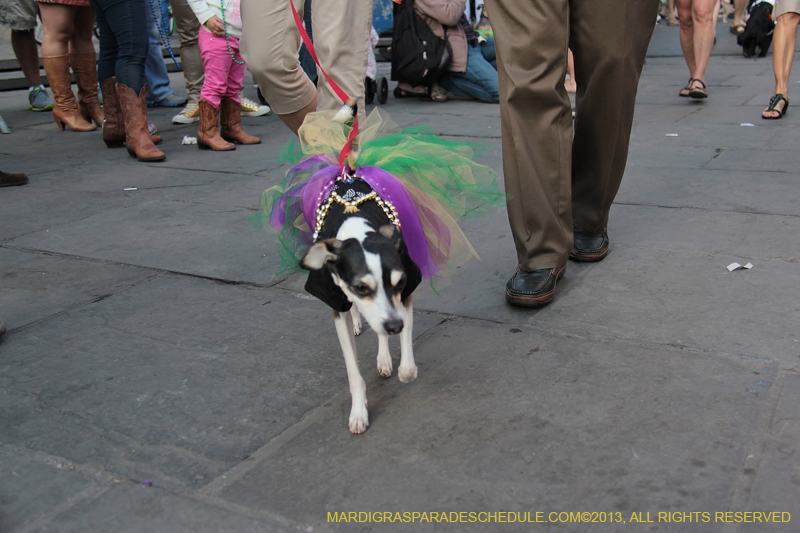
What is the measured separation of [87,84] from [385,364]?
573 centimetres

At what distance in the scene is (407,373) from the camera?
90.2 inches

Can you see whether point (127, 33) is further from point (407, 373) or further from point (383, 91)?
point (407, 373)

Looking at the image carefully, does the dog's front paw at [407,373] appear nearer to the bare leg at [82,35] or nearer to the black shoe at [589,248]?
the black shoe at [589,248]

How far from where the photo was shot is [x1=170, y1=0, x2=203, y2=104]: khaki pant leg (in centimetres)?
695

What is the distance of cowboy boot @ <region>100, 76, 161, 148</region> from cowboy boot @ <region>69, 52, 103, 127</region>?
767 millimetres

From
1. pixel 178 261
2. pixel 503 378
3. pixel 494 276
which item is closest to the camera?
pixel 503 378

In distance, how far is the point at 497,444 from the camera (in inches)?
78.9

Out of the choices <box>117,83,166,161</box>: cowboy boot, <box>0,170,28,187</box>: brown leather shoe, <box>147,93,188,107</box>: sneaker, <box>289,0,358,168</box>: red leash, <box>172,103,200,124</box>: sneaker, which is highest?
<box>289,0,358,168</box>: red leash

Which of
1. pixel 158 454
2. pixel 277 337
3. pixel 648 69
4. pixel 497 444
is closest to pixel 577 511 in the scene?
pixel 497 444

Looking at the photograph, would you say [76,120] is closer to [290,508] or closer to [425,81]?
[425,81]

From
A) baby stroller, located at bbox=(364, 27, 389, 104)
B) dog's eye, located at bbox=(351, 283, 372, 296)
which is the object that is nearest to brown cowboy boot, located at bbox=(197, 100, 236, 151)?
baby stroller, located at bbox=(364, 27, 389, 104)

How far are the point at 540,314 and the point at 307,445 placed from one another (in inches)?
47.6

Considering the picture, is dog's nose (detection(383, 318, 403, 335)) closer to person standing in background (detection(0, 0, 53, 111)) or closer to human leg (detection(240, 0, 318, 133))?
human leg (detection(240, 0, 318, 133))

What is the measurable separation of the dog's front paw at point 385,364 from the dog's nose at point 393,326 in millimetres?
470
